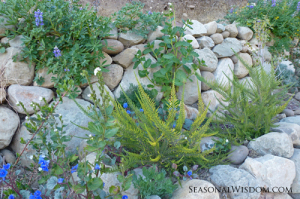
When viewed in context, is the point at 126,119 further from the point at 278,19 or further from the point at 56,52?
the point at 278,19

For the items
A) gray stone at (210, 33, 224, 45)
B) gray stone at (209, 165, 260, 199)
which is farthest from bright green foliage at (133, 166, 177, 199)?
gray stone at (210, 33, 224, 45)

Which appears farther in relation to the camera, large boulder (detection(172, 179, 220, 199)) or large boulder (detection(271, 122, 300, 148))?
large boulder (detection(271, 122, 300, 148))

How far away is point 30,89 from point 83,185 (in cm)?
142

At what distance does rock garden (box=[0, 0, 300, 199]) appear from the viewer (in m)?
1.45

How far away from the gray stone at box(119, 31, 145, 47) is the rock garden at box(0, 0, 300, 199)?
13 millimetres

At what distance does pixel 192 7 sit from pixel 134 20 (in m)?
2.99

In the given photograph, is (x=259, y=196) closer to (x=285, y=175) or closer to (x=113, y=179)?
(x=285, y=175)

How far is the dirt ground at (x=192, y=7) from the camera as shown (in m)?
4.57

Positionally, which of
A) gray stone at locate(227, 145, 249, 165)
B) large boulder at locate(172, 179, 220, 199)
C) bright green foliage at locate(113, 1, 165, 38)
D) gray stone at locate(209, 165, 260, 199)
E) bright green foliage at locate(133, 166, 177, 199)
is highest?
bright green foliage at locate(113, 1, 165, 38)

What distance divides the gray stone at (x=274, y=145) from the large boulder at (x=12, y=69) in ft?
7.38

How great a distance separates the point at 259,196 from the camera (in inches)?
70.7

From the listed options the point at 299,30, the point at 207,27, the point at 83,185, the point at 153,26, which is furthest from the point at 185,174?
the point at 299,30

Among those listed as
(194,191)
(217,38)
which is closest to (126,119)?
(194,191)

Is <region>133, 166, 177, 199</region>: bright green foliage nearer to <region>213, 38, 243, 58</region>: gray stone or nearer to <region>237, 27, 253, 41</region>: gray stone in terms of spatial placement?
<region>213, 38, 243, 58</region>: gray stone
